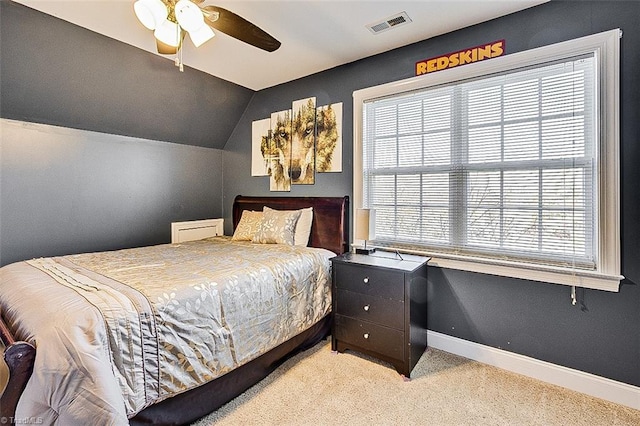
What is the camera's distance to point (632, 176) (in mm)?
1858

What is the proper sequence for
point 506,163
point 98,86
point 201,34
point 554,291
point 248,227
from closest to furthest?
point 201,34, point 554,291, point 506,163, point 98,86, point 248,227

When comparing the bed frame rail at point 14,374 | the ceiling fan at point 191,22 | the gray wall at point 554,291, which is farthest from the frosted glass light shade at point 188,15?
the gray wall at point 554,291

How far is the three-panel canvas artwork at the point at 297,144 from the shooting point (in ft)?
10.5

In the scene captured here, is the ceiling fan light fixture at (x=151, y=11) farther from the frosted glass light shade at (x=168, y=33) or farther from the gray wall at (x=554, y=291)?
the gray wall at (x=554, y=291)

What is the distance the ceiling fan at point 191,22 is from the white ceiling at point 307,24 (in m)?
0.38

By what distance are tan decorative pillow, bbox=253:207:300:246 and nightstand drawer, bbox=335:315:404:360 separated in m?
0.97

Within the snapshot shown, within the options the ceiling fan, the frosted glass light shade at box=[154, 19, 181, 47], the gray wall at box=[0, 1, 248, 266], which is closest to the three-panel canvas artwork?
the gray wall at box=[0, 1, 248, 266]

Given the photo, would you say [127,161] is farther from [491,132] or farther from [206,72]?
[491,132]

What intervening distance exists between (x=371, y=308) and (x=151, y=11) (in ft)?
7.49

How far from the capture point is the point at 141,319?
1.46 meters

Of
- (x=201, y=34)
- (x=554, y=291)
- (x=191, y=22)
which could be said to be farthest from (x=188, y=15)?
(x=554, y=291)

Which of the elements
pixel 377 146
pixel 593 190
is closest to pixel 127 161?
pixel 377 146

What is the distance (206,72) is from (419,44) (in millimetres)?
2187

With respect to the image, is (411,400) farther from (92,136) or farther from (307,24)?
(92,136)
